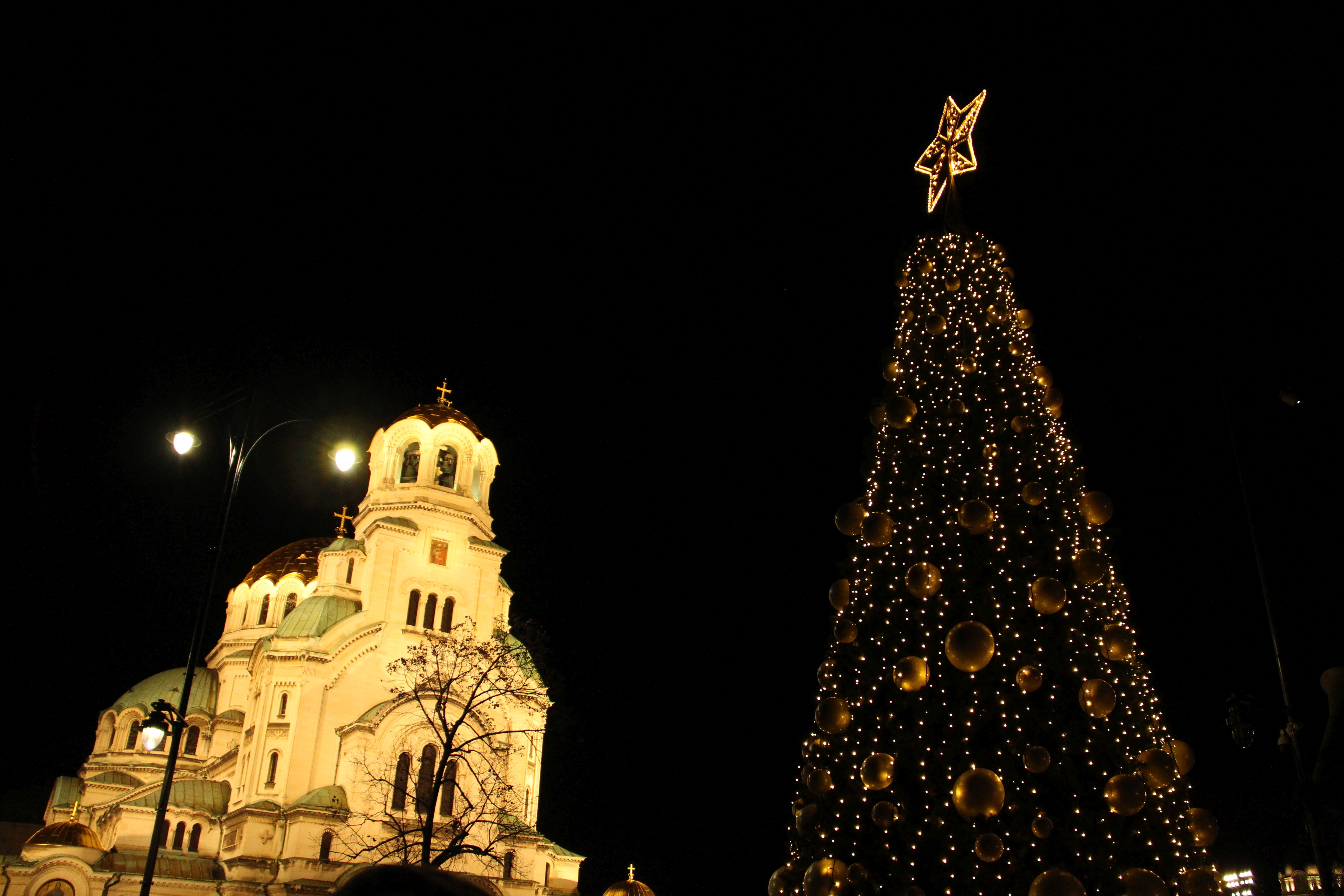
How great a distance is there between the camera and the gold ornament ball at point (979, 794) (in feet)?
27.2

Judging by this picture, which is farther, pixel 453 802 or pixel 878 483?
pixel 453 802

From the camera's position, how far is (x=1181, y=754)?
31.1ft

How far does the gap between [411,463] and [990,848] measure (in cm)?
3360

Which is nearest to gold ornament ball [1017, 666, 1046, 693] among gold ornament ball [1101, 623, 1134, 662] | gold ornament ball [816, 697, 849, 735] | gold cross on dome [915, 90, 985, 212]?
gold ornament ball [1101, 623, 1134, 662]

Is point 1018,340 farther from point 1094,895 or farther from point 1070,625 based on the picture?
point 1094,895

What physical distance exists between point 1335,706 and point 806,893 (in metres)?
7.05

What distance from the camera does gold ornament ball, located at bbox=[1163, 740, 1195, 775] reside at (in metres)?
9.36

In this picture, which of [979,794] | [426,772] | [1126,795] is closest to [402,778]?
[426,772]

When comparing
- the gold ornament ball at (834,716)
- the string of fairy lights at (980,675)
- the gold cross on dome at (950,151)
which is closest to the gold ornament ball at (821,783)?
the string of fairy lights at (980,675)

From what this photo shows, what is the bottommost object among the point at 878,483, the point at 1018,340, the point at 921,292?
the point at 878,483

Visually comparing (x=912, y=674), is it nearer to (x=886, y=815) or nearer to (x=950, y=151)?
(x=886, y=815)

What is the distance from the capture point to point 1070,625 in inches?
368

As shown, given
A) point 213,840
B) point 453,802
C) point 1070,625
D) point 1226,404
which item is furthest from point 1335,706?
point 213,840

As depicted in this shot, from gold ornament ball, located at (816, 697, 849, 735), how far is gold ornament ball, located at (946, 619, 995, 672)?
4.08 feet
